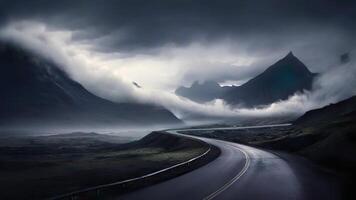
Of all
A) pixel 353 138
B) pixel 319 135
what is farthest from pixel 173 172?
pixel 319 135

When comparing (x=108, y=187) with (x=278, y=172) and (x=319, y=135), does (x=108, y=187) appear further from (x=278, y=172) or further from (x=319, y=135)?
(x=319, y=135)

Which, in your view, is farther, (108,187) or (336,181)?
(336,181)

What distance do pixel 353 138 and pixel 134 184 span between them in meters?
36.6

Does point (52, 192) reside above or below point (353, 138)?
below

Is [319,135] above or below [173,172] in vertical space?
above

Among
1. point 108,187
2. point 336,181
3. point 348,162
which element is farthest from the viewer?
point 348,162

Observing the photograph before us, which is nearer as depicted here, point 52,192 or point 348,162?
point 52,192

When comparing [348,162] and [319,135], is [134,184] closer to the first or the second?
[348,162]

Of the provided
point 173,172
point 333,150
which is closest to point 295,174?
point 173,172

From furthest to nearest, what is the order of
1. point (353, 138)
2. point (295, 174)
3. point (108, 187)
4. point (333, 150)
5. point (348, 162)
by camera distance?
point (353, 138)
point (333, 150)
point (348, 162)
point (295, 174)
point (108, 187)

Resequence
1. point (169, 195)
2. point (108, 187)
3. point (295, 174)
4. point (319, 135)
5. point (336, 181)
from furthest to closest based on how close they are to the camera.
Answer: point (319, 135), point (295, 174), point (336, 181), point (108, 187), point (169, 195)

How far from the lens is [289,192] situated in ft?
76.7

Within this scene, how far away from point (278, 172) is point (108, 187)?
14746 mm

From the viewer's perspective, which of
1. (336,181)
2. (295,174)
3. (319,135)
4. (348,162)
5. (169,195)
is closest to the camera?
(169,195)
